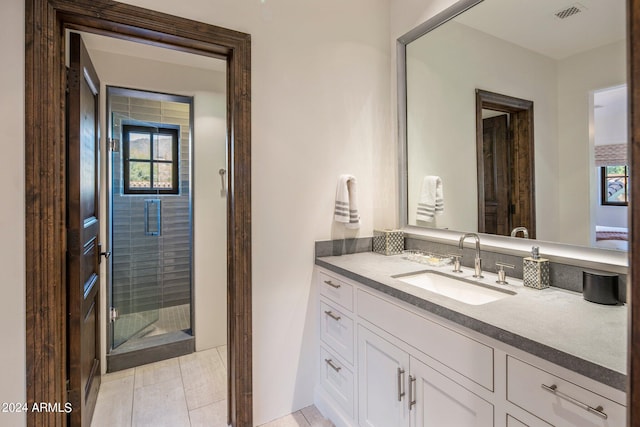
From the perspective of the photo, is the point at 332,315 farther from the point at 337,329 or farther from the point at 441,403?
the point at 441,403

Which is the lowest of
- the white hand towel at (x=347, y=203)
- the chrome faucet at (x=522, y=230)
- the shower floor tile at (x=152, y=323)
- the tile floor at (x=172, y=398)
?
the tile floor at (x=172, y=398)

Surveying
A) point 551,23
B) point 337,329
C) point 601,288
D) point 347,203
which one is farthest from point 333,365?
point 551,23

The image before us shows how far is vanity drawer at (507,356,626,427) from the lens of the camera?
0.73m

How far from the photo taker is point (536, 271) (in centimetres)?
132

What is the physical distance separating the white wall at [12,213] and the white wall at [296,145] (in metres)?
0.69

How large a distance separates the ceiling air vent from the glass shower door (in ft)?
10.0

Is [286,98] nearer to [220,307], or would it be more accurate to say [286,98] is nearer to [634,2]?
[634,2]

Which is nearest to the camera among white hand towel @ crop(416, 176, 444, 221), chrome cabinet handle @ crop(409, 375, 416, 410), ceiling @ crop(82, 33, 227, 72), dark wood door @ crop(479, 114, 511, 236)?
chrome cabinet handle @ crop(409, 375, 416, 410)

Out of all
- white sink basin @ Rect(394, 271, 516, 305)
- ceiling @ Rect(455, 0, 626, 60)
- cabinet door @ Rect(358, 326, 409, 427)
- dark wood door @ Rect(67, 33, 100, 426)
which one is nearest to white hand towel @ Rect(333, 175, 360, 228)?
white sink basin @ Rect(394, 271, 516, 305)

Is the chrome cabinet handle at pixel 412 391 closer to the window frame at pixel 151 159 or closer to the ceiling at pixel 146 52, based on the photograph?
the ceiling at pixel 146 52

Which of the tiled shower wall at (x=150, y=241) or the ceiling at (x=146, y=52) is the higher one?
the ceiling at (x=146, y=52)

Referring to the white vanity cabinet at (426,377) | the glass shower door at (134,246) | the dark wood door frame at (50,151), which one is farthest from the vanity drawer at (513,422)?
the glass shower door at (134,246)

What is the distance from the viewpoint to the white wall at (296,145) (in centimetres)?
177

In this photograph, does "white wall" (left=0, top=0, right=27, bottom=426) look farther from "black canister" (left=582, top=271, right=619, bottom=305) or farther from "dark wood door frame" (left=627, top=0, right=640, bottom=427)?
"black canister" (left=582, top=271, right=619, bottom=305)
